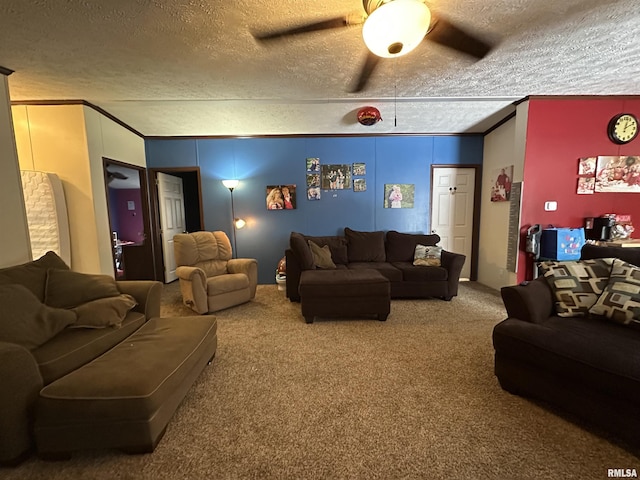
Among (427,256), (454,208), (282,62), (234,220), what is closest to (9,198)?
(234,220)

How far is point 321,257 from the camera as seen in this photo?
3732mm

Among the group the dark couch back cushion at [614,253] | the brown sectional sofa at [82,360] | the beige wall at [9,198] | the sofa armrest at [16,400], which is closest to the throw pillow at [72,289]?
the brown sectional sofa at [82,360]

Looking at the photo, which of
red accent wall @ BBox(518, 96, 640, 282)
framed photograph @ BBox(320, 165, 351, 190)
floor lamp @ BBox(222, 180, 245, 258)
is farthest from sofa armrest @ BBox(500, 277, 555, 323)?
floor lamp @ BBox(222, 180, 245, 258)

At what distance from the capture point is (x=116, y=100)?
319cm

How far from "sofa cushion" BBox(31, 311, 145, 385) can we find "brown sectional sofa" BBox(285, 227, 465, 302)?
74.9 inches

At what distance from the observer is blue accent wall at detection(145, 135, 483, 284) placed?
432 centimetres

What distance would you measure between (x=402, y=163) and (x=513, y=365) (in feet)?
11.2

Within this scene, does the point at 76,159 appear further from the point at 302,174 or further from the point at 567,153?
the point at 567,153

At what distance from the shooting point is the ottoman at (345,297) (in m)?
2.82

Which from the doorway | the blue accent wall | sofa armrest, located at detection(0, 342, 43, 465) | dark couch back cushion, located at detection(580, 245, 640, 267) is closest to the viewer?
sofa armrest, located at detection(0, 342, 43, 465)

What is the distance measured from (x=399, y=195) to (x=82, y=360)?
4266 millimetres

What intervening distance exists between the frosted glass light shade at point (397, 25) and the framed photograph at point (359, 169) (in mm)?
2949

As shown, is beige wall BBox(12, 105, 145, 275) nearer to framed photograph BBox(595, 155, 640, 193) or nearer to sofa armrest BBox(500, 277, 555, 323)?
sofa armrest BBox(500, 277, 555, 323)

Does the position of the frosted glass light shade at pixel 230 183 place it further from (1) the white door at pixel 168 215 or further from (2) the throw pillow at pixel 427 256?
(2) the throw pillow at pixel 427 256
